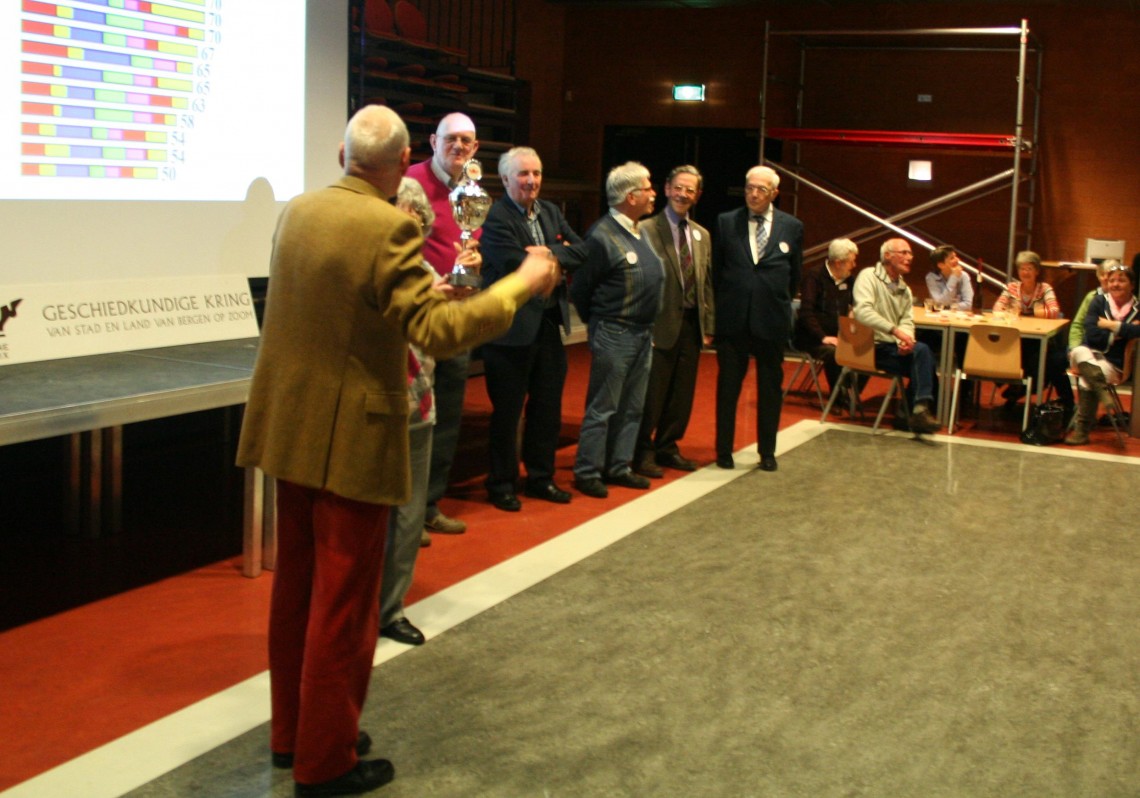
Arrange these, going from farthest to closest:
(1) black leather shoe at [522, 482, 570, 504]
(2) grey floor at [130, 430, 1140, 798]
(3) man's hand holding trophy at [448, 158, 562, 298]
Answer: (1) black leather shoe at [522, 482, 570, 504] → (2) grey floor at [130, 430, 1140, 798] → (3) man's hand holding trophy at [448, 158, 562, 298]

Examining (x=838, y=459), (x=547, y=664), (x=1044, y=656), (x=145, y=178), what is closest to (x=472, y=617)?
(x=547, y=664)

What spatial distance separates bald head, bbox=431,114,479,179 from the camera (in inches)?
179

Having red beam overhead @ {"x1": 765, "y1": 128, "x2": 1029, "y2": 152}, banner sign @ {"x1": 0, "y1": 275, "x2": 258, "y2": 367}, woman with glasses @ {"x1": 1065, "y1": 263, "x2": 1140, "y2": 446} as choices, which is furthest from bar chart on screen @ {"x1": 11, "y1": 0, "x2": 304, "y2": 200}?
red beam overhead @ {"x1": 765, "y1": 128, "x2": 1029, "y2": 152}

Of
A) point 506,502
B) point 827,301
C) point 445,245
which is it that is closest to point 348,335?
point 445,245

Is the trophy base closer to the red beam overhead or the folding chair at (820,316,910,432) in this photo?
the folding chair at (820,316,910,432)

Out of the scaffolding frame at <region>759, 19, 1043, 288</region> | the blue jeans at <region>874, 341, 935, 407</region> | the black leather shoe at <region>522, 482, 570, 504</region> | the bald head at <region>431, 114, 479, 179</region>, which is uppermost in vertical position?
the scaffolding frame at <region>759, 19, 1043, 288</region>

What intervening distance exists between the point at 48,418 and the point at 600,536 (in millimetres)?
2274

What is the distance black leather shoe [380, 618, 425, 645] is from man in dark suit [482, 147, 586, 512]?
163 cm

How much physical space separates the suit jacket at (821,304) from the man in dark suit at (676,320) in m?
2.00

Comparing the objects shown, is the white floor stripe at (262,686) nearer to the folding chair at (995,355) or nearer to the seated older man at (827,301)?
the seated older man at (827,301)

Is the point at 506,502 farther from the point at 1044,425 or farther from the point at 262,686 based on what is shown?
the point at 1044,425

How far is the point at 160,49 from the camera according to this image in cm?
484

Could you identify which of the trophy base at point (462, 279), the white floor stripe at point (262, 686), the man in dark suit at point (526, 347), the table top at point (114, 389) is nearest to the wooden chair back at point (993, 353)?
the white floor stripe at point (262, 686)

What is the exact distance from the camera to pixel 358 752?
2951mm
